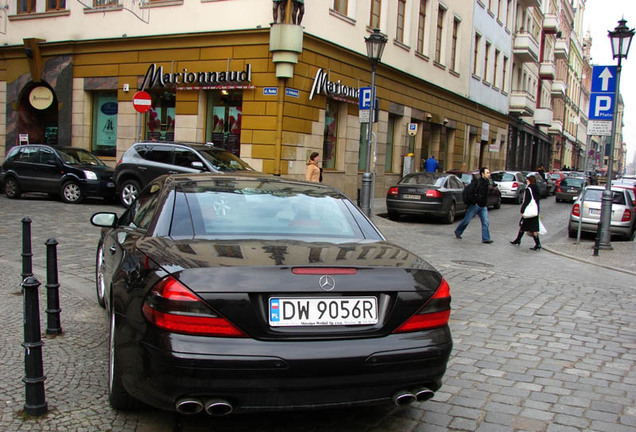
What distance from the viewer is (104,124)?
23391 millimetres

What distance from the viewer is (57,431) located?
3.36 m

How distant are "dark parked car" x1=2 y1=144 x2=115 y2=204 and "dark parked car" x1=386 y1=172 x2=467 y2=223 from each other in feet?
27.1

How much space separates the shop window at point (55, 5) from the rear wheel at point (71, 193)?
34.7 feet

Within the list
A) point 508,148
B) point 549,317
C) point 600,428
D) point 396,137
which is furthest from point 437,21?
point 600,428

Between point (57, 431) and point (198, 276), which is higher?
point (198, 276)

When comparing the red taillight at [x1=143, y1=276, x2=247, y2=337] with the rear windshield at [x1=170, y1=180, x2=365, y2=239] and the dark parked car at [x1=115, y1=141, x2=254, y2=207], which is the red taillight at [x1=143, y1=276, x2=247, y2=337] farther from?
the dark parked car at [x1=115, y1=141, x2=254, y2=207]

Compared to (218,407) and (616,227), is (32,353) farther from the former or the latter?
(616,227)

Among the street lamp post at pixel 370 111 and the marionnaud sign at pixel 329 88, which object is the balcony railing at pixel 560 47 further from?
the street lamp post at pixel 370 111

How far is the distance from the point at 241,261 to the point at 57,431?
146 centimetres

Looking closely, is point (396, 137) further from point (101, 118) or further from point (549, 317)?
point (549, 317)

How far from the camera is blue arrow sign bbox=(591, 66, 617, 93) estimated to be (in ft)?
45.7

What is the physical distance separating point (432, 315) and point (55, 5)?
83.4ft

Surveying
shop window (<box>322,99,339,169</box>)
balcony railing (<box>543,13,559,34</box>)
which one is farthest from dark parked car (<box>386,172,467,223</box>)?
balcony railing (<box>543,13,559,34</box>)

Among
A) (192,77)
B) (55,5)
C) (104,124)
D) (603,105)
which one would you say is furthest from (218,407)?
(55,5)
